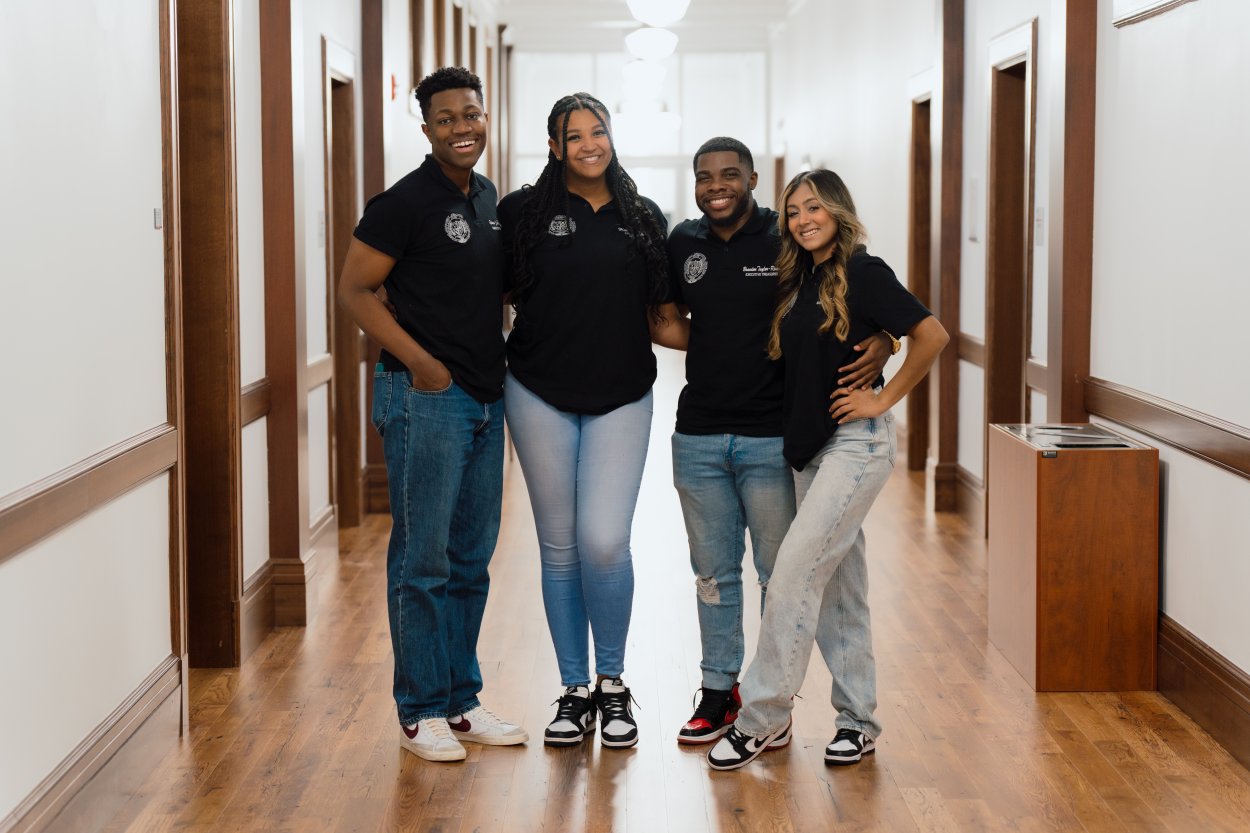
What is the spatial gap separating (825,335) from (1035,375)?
A: 2.87 metres

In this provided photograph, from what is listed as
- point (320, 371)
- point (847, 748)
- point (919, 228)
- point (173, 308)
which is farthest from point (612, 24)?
point (847, 748)

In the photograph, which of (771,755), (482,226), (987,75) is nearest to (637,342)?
(482,226)

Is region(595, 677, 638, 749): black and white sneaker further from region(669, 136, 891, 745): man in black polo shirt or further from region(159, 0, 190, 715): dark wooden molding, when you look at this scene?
region(159, 0, 190, 715): dark wooden molding

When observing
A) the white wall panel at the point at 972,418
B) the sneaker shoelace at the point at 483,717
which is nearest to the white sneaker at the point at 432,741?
the sneaker shoelace at the point at 483,717

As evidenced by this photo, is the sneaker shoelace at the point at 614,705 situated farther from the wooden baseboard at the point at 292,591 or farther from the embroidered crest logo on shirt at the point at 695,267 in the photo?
the wooden baseboard at the point at 292,591

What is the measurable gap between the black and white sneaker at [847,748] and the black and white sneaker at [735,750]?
14 cm

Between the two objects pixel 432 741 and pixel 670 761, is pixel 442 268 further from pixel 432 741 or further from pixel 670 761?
pixel 670 761

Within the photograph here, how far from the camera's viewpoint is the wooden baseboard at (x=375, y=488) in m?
7.09

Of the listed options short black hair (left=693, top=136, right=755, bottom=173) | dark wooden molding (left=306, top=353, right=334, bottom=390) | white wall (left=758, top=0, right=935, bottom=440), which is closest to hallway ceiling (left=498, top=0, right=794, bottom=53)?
white wall (left=758, top=0, right=935, bottom=440)

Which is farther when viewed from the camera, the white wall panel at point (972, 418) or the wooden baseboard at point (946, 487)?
the wooden baseboard at point (946, 487)

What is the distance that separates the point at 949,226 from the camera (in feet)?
23.6

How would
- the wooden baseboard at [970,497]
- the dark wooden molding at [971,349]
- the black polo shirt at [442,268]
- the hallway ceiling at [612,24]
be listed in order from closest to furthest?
the black polo shirt at [442,268], the wooden baseboard at [970,497], the dark wooden molding at [971,349], the hallway ceiling at [612,24]

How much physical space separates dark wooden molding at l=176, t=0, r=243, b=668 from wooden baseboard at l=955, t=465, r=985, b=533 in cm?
351

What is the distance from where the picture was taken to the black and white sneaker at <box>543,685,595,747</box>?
3.59 metres
